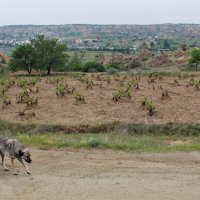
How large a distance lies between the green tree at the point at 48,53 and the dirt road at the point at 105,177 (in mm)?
31200

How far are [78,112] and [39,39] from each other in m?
22.6

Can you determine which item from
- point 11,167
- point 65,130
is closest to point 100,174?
point 11,167

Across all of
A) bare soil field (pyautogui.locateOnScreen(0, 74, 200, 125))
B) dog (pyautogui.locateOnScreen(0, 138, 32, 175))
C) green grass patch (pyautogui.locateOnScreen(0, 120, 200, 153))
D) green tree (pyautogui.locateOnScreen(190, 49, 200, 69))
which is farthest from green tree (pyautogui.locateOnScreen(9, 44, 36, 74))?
dog (pyautogui.locateOnScreen(0, 138, 32, 175))

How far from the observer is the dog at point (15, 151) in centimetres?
1195

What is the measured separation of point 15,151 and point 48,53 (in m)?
33.9

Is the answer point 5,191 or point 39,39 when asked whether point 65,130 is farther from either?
point 39,39

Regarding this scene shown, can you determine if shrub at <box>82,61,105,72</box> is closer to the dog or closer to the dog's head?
A: the dog

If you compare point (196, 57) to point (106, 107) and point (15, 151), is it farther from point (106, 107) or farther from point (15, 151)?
point (15, 151)

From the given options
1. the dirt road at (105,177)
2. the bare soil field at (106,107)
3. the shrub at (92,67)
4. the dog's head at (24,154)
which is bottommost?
the shrub at (92,67)

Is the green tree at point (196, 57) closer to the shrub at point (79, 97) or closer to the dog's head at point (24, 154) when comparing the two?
the shrub at point (79, 97)

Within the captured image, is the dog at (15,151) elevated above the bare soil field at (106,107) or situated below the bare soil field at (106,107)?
above

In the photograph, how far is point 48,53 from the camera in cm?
4538

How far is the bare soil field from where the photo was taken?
23.6m

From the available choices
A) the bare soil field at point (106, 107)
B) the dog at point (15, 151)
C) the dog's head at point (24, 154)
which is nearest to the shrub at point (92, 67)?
the bare soil field at point (106, 107)
